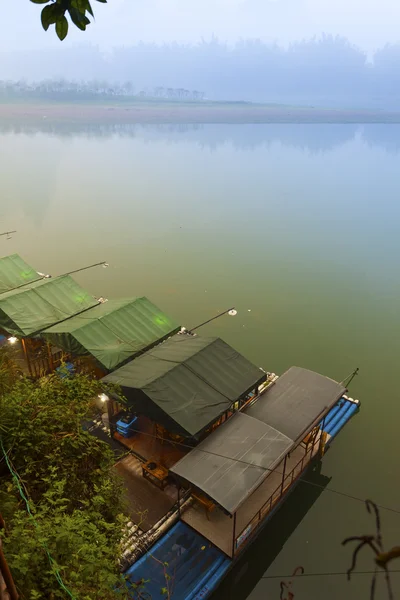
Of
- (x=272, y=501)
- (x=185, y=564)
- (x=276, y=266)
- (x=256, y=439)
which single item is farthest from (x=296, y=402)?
(x=276, y=266)

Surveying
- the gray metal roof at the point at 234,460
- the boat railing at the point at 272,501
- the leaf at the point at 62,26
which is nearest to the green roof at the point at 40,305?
the gray metal roof at the point at 234,460

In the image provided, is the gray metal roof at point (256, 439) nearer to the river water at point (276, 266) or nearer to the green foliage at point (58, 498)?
the green foliage at point (58, 498)

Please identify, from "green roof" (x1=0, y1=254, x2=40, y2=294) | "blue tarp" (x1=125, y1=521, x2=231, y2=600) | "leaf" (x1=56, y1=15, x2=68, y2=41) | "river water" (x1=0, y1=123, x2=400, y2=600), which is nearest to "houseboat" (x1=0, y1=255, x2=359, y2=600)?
"blue tarp" (x1=125, y1=521, x2=231, y2=600)

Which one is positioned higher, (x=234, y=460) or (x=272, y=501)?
(x=234, y=460)

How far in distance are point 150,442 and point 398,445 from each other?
8112 millimetres

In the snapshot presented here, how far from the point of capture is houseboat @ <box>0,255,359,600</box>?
9.04 meters

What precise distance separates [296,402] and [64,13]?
10.8m

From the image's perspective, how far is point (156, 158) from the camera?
75.8 metres

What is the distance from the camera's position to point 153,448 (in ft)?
38.1

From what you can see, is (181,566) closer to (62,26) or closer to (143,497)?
(143,497)

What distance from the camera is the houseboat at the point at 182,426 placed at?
9.04 meters

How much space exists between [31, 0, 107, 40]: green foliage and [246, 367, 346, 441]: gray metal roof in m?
9.97

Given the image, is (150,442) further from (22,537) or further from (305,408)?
(22,537)

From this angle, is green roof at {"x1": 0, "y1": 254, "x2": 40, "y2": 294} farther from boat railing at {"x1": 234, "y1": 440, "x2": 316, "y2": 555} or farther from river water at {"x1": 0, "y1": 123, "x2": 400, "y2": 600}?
boat railing at {"x1": 234, "y1": 440, "x2": 316, "y2": 555}
